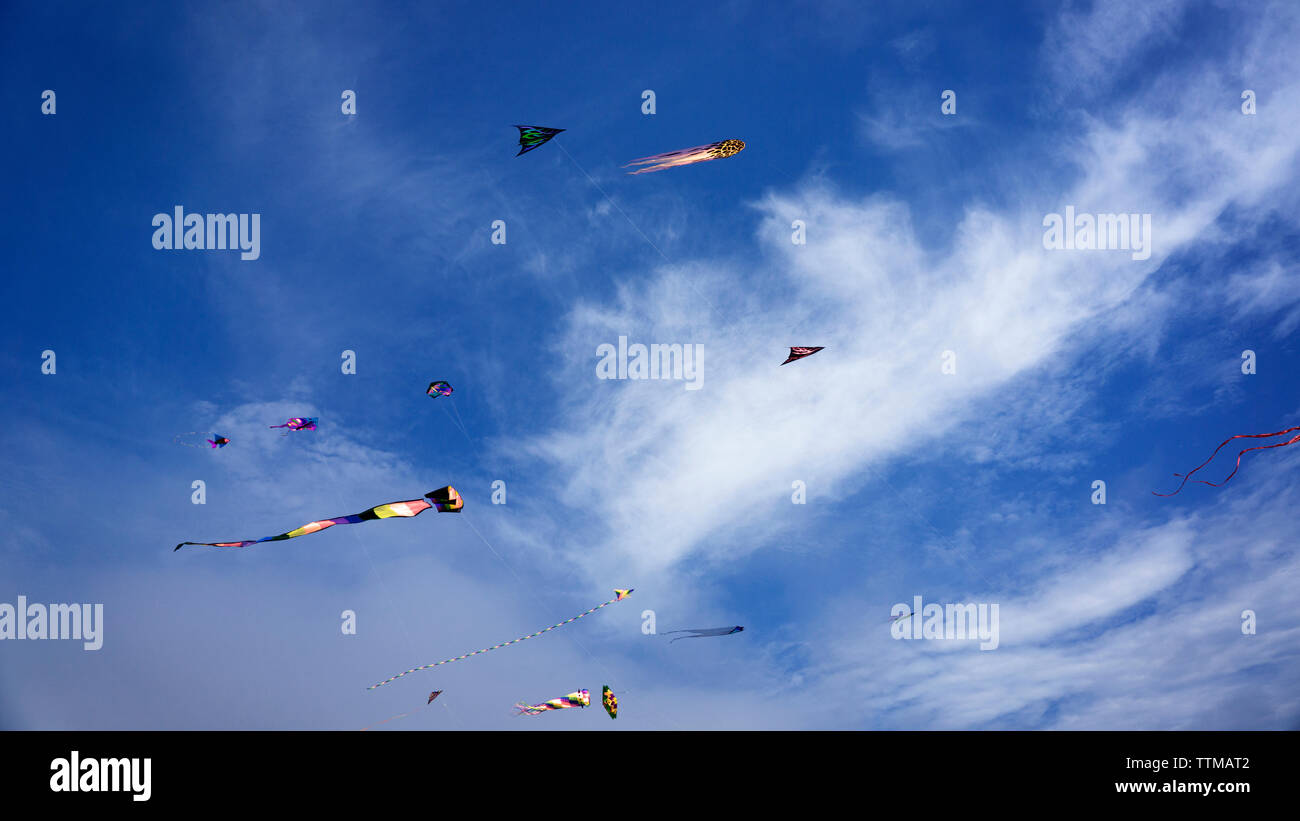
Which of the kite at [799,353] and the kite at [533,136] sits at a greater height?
the kite at [533,136]

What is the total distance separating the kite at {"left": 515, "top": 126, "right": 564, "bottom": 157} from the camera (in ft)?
48.2

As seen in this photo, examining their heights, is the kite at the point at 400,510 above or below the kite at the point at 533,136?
below

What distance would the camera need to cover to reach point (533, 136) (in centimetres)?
1476

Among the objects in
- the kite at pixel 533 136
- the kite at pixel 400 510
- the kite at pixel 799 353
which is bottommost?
the kite at pixel 400 510

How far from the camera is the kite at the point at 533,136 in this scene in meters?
14.7
